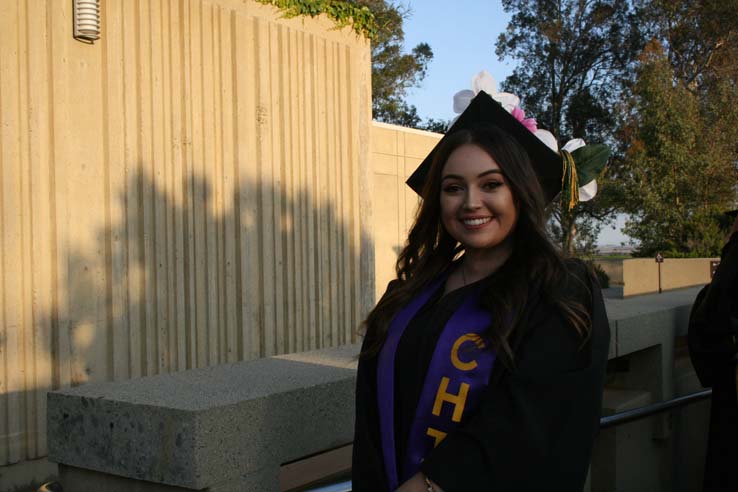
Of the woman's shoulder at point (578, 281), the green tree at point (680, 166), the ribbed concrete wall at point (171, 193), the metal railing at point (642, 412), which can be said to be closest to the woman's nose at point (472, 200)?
the woman's shoulder at point (578, 281)

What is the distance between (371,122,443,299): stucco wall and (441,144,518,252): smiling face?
823 cm

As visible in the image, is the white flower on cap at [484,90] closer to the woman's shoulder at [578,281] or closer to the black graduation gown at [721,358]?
the woman's shoulder at [578,281]

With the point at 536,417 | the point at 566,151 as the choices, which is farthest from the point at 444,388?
the point at 566,151

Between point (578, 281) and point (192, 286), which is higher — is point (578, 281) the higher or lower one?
the higher one

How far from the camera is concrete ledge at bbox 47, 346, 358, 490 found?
1679mm

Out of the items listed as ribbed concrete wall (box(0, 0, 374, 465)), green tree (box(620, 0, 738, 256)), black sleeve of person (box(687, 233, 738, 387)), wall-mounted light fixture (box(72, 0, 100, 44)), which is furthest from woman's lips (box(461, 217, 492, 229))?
green tree (box(620, 0, 738, 256))

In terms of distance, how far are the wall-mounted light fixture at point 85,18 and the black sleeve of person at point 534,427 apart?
15.3ft

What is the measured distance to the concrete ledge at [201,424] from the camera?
5.51 ft

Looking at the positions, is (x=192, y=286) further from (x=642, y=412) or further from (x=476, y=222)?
(x=476, y=222)

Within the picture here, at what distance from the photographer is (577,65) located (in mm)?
33000

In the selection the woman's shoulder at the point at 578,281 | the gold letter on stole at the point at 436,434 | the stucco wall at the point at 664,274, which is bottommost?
the stucco wall at the point at 664,274

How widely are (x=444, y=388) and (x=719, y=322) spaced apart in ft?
6.06

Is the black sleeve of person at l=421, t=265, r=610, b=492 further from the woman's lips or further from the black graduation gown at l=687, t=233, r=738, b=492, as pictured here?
the black graduation gown at l=687, t=233, r=738, b=492

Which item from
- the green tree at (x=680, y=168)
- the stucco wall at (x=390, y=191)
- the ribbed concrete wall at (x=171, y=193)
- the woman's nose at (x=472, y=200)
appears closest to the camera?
the woman's nose at (x=472, y=200)
